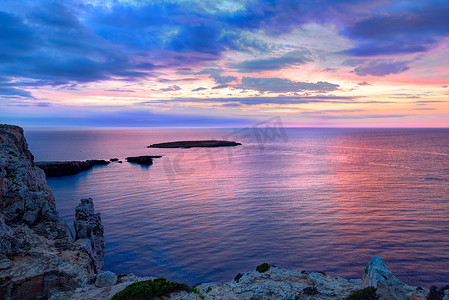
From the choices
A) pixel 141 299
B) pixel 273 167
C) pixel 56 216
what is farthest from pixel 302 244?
pixel 273 167

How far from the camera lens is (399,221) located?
28719mm

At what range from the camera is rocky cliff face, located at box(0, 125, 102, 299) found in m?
12.3

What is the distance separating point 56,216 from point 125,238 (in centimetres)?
830

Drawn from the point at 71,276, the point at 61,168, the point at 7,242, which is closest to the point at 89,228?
the point at 7,242

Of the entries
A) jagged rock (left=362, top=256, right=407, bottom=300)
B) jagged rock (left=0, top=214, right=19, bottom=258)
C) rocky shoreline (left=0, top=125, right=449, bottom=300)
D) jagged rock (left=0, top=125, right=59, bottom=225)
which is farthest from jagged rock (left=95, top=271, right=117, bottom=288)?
jagged rock (left=362, top=256, right=407, bottom=300)

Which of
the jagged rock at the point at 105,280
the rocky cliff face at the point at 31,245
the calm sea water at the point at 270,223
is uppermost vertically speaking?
the rocky cliff face at the point at 31,245

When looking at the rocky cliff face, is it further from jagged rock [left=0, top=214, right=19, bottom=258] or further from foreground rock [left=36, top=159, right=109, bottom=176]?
foreground rock [left=36, top=159, right=109, bottom=176]

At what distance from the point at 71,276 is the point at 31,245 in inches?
147

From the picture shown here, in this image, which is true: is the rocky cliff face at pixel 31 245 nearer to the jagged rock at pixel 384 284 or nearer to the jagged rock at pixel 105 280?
the jagged rock at pixel 105 280

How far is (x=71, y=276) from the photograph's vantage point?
13.4 meters

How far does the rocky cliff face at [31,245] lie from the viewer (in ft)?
40.3

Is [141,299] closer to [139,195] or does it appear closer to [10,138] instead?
[10,138]

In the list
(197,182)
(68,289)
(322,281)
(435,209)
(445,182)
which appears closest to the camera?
(68,289)

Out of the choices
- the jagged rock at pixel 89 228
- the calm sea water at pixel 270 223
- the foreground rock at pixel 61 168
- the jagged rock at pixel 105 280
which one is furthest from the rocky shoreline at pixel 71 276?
the foreground rock at pixel 61 168
